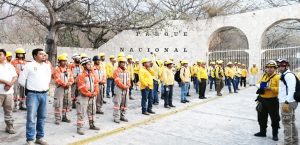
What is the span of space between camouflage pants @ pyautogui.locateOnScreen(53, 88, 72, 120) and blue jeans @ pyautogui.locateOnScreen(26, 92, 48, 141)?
1738 millimetres

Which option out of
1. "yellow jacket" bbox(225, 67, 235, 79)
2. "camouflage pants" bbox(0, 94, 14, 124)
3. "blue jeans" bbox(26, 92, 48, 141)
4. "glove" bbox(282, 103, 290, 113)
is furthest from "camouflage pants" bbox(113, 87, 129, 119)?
"yellow jacket" bbox(225, 67, 235, 79)

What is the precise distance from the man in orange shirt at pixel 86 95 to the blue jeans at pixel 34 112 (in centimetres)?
100

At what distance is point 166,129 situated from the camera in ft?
25.8

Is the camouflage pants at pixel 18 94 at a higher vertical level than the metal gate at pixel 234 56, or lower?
lower

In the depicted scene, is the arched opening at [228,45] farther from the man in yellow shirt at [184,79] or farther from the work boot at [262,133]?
the work boot at [262,133]

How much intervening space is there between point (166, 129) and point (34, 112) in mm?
3146

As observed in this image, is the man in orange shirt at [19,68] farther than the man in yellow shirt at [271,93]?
Yes

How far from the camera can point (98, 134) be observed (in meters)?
7.11

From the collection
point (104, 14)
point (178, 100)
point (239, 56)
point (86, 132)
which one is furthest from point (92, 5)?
point (86, 132)

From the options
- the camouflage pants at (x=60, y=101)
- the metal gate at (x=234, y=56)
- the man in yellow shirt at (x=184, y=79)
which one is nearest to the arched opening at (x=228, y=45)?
the metal gate at (x=234, y=56)

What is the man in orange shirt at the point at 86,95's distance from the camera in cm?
720

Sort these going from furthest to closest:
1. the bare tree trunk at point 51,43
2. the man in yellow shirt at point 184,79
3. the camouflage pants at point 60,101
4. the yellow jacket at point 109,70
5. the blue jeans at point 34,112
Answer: the bare tree trunk at point 51,43, the yellow jacket at point 109,70, the man in yellow shirt at point 184,79, the camouflage pants at point 60,101, the blue jeans at point 34,112

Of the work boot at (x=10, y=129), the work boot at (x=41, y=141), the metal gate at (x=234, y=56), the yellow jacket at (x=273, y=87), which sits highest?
the metal gate at (x=234, y=56)

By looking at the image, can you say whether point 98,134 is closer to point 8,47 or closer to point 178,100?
point 178,100
